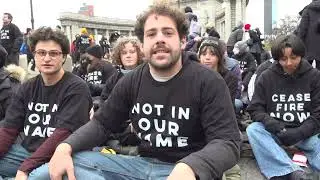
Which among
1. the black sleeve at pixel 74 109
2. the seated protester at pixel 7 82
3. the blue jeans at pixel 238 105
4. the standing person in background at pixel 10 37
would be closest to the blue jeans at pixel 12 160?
the black sleeve at pixel 74 109

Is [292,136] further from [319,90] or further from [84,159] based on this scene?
[84,159]

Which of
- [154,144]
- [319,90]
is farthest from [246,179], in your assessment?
[154,144]

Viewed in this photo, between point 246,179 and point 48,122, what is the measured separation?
2.06 m

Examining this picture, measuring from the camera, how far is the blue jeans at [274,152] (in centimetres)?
384

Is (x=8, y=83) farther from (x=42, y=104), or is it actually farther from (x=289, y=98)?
(x=289, y=98)

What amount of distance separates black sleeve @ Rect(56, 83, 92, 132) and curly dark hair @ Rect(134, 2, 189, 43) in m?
0.91

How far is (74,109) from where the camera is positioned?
3.42m

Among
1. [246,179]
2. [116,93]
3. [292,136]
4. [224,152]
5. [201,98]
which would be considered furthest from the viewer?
[246,179]

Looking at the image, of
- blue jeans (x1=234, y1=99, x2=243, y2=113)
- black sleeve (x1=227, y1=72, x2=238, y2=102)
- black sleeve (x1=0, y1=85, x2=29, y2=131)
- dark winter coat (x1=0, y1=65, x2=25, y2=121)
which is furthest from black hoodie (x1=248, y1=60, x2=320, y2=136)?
dark winter coat (x1=0, y1=65, x2=25, y2=121)

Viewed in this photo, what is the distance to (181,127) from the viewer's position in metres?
2.69

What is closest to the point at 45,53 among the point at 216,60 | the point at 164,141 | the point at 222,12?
the point at 164,141

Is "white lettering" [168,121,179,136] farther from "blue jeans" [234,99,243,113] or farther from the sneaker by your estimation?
"blue jeans" [234,99,243,113]

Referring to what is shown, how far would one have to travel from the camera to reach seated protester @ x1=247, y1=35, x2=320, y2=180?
3969 mm

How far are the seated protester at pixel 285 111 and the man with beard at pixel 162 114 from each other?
1.43 meters
